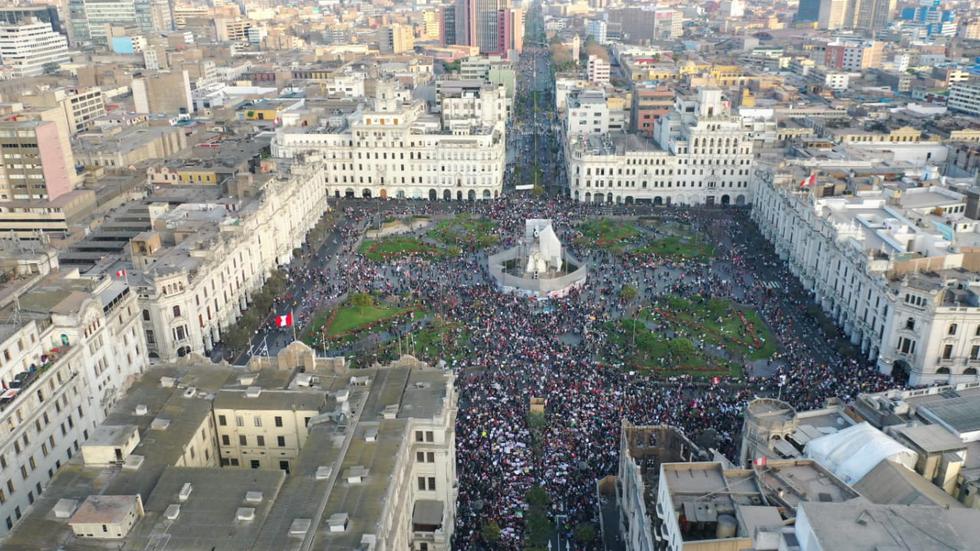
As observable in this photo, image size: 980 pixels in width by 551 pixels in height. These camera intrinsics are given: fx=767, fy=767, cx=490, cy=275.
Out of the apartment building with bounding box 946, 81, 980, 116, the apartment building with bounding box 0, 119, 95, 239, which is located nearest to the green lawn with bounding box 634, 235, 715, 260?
the apartment building with bounding box 0, 119, 95, 239

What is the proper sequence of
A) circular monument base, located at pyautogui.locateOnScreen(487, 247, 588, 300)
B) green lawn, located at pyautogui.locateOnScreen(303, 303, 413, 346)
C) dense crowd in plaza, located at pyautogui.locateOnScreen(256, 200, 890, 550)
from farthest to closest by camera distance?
circular monument base, located at pyautogui.locateOnScreen(487, 247, 588, 300) → green lawn, located at pyautogui.locateOnScreen(303, 303, 413, 346) → dense crowd in plaza, located at pyautogui.locateOnScreen(256, 200, 890, 550)

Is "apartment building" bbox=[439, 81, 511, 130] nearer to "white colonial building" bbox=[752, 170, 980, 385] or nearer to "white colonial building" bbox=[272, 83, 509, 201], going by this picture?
"white colonial building" bbox=[272, 83, 509, 201]

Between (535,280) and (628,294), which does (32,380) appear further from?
(628,294)

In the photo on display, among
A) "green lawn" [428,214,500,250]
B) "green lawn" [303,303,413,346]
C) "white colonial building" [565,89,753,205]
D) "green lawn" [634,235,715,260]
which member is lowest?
"green lawn" [303,303,413,346]

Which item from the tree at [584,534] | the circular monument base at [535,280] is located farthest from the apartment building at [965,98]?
the tree at [584,534]

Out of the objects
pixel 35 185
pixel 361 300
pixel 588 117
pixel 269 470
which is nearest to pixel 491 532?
pixel 269 470

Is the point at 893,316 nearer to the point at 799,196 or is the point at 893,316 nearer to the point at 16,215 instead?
the point at 799,196

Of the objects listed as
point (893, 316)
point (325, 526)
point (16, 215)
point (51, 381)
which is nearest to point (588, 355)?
point (893, 316)
